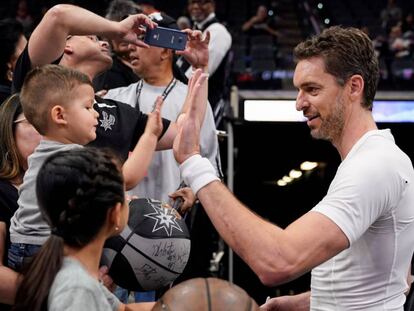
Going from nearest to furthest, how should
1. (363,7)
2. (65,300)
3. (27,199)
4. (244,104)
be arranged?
(65,300)
(27,199)
(244,104)
(363,7)

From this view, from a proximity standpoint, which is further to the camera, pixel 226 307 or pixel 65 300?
pixel 226 307

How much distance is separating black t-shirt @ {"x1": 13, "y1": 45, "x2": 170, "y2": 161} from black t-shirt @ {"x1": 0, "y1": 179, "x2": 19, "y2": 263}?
1.40 feet

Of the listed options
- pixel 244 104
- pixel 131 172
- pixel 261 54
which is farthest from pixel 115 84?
pixel 261 54

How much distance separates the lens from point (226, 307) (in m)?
2.44

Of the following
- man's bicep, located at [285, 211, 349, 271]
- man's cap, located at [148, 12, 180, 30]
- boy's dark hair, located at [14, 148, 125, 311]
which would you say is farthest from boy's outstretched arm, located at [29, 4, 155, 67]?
man's bicep, located at [285, 211, 349, 271]

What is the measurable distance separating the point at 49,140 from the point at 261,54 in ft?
45.7

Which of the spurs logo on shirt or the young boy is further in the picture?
the spurs logo on shirt

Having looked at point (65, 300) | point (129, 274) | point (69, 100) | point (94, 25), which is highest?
point (94, 25)

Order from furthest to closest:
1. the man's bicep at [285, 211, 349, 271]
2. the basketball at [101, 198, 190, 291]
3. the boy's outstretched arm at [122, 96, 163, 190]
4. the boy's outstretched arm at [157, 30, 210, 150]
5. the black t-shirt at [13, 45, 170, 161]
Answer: the boy's outstretched arm at [157, 30, 210, 150] < the black t-shirt at [13, 45, 170, 161] < the boy's outstretched arm at [122, 96, 163, 190] < the basketball at [101, 198, 190, 291] < the man's bicep at [285, 211, 349, 271]

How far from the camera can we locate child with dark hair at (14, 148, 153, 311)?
91.4 inches

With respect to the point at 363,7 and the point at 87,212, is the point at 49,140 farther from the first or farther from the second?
the point at 363,7

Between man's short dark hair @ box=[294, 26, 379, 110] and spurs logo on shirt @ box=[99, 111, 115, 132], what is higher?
man's short dark hair @ box=[294, 26, 379, 110]
